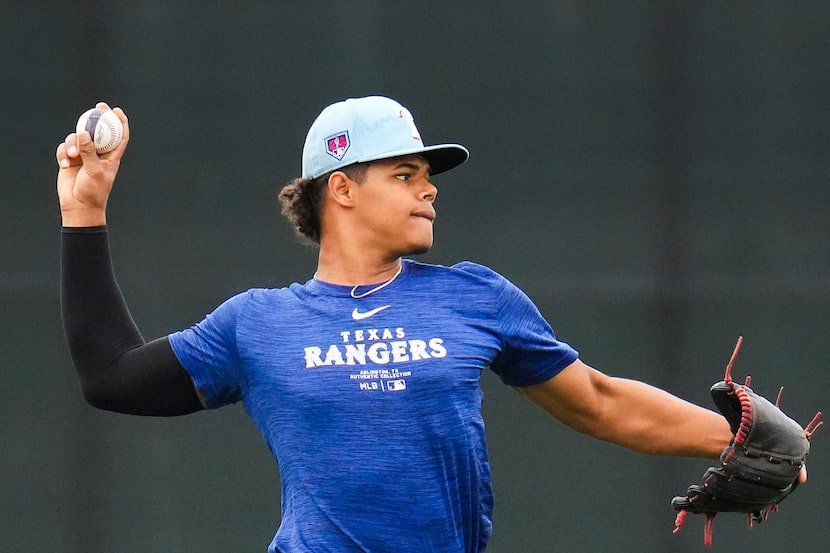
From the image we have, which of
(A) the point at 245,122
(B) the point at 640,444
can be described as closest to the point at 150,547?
(A) the point at 245,122

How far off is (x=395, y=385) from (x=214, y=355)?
0.43 meters

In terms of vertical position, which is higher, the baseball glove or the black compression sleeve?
the black compression sleeve

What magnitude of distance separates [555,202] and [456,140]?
0.45m

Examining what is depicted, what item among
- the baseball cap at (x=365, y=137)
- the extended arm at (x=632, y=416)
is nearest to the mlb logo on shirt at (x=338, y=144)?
the baseball cap at (x=365, y=137)

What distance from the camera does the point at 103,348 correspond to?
9.87ft

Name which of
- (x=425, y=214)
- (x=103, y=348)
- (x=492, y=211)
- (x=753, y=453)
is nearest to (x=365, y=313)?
(x=425, y=214)

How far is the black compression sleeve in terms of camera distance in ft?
9.84

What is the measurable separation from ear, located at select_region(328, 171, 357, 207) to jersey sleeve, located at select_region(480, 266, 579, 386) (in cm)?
40

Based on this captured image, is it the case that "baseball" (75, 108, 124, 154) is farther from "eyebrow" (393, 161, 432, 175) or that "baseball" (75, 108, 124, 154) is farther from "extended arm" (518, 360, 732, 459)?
"extended arm" (518, 360, 732, 459)

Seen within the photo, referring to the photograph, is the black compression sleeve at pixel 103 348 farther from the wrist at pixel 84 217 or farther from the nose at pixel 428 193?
the nose at pixel 428 193

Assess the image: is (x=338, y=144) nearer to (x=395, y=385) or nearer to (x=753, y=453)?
(x=395, y=385)

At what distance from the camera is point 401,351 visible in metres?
2.88

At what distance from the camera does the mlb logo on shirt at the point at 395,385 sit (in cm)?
285

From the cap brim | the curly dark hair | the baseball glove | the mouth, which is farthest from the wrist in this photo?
the baseball glove
